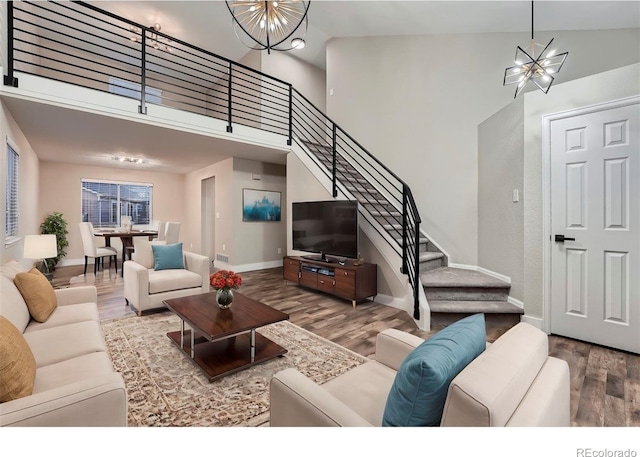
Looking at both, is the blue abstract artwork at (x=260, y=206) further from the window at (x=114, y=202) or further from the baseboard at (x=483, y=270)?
the baseboard at (x=483, y=270)

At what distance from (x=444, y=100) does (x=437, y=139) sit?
1.91 feet

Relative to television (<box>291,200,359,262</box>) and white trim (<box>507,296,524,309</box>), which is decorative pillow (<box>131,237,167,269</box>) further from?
white trim (<box>507,296,524,309</box>)

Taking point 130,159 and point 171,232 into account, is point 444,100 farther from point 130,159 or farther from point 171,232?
point 130,159

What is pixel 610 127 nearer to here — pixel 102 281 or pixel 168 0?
pixel 168 0

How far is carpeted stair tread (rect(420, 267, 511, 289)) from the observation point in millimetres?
3457

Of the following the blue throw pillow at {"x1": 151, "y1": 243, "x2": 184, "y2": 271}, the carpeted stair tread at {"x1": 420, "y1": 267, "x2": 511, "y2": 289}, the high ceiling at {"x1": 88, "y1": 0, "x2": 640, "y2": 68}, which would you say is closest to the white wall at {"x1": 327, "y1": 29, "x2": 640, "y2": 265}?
A: the high ceiling at {"x1": 88, "y1": 0, "x2": 640, "y2": 68}

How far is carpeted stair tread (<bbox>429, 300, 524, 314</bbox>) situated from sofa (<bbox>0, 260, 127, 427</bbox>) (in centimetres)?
292
